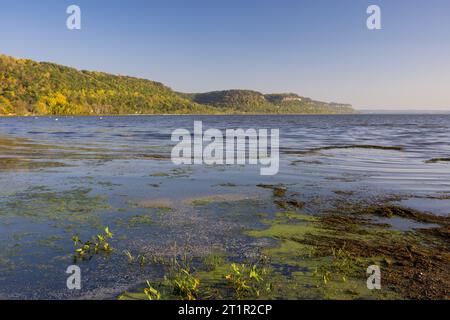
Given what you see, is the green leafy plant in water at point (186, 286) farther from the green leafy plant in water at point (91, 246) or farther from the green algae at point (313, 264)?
the green leafy plant in water at point (91, 246)

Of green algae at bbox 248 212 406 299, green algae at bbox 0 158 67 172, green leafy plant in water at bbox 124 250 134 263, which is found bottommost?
green algae at bbox 248 212 406 299

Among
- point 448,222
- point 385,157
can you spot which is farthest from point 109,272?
point 385,157

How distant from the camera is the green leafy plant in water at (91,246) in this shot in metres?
7.11

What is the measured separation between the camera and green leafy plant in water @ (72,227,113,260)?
7.11m

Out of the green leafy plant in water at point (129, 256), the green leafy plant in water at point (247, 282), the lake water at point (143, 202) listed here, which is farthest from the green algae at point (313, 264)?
the green leafy plant in water at point (129, 256)

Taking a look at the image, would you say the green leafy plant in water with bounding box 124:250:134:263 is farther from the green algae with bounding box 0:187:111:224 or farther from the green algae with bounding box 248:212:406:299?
the green algae with bounding box 248:212:406:299

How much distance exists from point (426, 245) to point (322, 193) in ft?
17.6

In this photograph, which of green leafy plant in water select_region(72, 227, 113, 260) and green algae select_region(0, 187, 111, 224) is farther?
green algae select_region(0, 187, 111, 224)

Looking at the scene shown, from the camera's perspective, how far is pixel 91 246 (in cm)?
747

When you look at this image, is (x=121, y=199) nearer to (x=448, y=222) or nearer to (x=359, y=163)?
(x=448, y=222)

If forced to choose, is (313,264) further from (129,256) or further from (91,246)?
(91,246)

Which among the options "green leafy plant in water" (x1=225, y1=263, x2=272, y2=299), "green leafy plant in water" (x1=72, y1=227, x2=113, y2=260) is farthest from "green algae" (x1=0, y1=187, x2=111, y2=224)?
"green leafy plant in water" (x1=225, y1=263, x2=272, y2=299)

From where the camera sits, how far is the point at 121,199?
464 inches

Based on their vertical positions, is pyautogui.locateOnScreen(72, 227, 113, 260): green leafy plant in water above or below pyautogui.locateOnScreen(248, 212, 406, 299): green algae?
above
